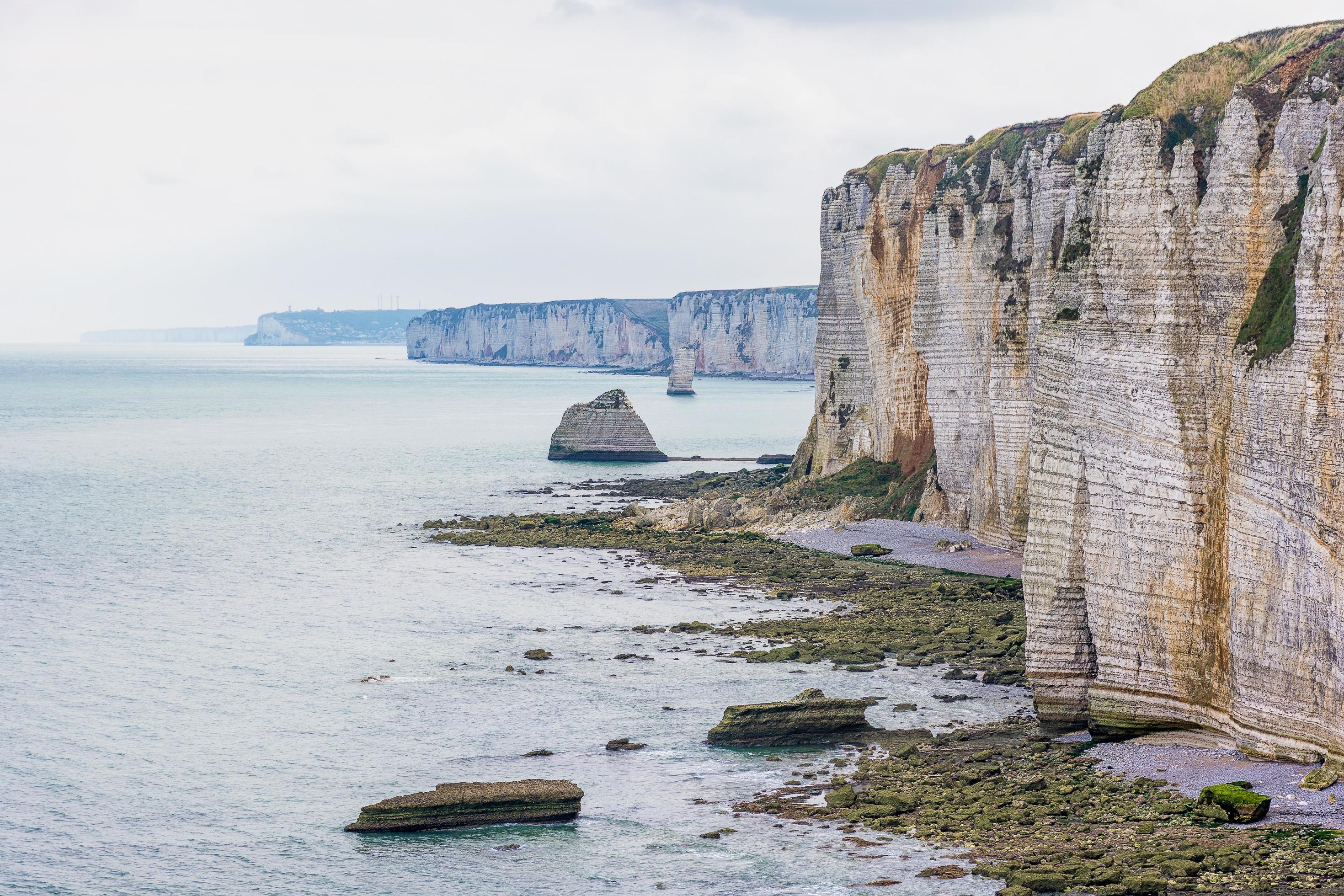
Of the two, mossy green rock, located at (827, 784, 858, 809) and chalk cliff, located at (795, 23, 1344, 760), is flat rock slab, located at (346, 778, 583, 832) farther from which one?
chalk cliff, located at (795, 23, 1344, 760)

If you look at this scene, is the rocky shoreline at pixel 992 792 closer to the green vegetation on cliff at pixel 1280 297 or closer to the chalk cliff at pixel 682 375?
the green vegetation on cliff at pixel 1280 297

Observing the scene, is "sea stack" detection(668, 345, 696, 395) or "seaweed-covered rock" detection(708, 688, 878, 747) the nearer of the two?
"seaweed-covered rock" detection(708, 688, 878, 747)

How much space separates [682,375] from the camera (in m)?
163

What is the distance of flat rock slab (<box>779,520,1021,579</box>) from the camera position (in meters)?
37.6

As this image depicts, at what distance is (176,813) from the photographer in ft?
68.7

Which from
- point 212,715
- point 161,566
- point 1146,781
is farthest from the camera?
point 161,566

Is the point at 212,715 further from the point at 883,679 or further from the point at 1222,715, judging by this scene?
the point at 1222,715

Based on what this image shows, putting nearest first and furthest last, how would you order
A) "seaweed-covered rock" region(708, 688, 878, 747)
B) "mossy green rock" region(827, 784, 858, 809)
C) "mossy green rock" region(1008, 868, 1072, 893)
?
"mossy green rock" region(1008, 868, 1072, 893)
"mossy green rock" region(827, 784, 858, 809)
"seaweed-covered rock" region(708, 688, 878, 747)

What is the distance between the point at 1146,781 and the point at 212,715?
16.7 meters

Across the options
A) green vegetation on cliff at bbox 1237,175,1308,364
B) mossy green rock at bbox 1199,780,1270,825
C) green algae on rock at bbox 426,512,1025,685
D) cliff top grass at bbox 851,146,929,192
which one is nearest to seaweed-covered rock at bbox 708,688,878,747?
green algae on rock at bbox 426,512,1025,685

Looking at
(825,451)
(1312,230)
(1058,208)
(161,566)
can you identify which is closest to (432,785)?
(1312,230)

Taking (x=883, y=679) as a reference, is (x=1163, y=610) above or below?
above

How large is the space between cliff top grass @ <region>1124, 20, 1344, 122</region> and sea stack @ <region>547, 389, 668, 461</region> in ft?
187

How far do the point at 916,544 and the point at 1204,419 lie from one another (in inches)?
894
